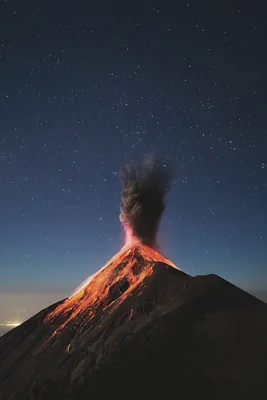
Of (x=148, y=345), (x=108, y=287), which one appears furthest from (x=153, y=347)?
(x=108, y=287)

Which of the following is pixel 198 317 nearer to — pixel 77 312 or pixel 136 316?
pixel 136 316

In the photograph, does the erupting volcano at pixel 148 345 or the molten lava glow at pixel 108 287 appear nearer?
the erupting volcano at pixel 148 345

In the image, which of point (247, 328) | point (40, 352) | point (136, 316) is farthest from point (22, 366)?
point (247, 328)

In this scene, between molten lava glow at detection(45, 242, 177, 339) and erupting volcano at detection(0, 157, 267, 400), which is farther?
molten lava glow at detection(45, 242, 177, 339)

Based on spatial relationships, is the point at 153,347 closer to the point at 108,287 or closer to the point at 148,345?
the point at 148,345

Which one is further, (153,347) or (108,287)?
(108,287)
